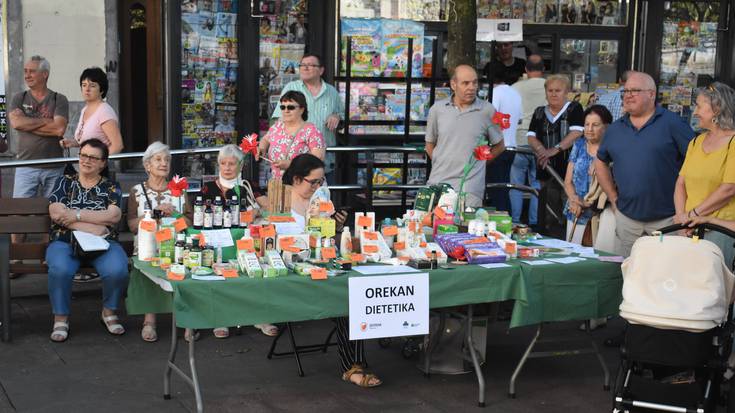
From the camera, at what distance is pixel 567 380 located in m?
6.04

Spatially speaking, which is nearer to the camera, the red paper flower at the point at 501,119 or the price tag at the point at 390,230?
the price tag at the point at 390,230

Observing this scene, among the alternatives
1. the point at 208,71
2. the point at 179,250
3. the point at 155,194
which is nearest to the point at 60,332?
the point at 155,194

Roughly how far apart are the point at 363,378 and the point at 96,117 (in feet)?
11.8

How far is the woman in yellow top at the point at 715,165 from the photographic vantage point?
5930 mm

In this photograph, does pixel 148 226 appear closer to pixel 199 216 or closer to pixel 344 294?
pixel 199 216

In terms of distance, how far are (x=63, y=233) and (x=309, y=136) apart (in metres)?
1.92

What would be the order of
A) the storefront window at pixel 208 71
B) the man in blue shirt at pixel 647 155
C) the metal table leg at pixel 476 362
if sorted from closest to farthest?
the metal table leg at pixel 476 362, the man in blue shirt at pixel 647 155, the storefront window at pixel 208 71

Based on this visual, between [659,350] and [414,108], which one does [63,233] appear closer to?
[659,350]

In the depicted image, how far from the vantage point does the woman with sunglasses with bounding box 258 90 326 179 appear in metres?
7.39

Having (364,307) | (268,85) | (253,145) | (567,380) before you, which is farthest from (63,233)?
(268,85)

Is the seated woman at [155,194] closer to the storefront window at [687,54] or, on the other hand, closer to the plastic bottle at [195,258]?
the plastic bottle at [195,258]

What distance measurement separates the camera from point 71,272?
654cm

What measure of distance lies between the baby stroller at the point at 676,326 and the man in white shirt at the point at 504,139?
3.93m

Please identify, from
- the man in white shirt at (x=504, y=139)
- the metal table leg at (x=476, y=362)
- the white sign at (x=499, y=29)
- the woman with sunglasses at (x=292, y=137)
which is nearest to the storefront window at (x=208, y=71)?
the white sign at (x=499, y=29)
